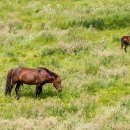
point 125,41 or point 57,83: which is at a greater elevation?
point 125,41

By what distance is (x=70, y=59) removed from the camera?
22875 mm

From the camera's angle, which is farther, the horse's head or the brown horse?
the horse's head

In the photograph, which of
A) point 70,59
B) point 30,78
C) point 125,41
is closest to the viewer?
point 30,78

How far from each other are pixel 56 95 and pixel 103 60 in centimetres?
513

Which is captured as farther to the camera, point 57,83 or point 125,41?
point 125,41

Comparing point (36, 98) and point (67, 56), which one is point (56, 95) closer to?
point (36, 98)

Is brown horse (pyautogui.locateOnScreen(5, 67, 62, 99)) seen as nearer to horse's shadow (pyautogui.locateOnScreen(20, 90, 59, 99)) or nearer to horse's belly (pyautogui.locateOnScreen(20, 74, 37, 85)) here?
horse's belly (pyautogui.locateOnScreen(20, 74, 37, 85))

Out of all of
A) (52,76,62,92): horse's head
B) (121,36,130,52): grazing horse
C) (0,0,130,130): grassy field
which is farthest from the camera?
(121,36,130,52): grazing horse

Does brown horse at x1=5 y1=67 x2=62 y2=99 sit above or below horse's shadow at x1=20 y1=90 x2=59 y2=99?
above

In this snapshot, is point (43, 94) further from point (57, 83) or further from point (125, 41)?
point (125, 41)

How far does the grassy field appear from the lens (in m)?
14.8

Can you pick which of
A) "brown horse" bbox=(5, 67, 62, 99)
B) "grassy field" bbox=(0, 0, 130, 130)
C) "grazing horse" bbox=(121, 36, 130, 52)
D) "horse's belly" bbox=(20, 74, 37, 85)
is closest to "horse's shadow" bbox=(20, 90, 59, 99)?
"grassy field" bbox=(0, 0, 130, 130)

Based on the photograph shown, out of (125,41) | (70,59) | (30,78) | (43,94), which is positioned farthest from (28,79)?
(125,41)

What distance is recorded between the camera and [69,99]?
56.2 feet
